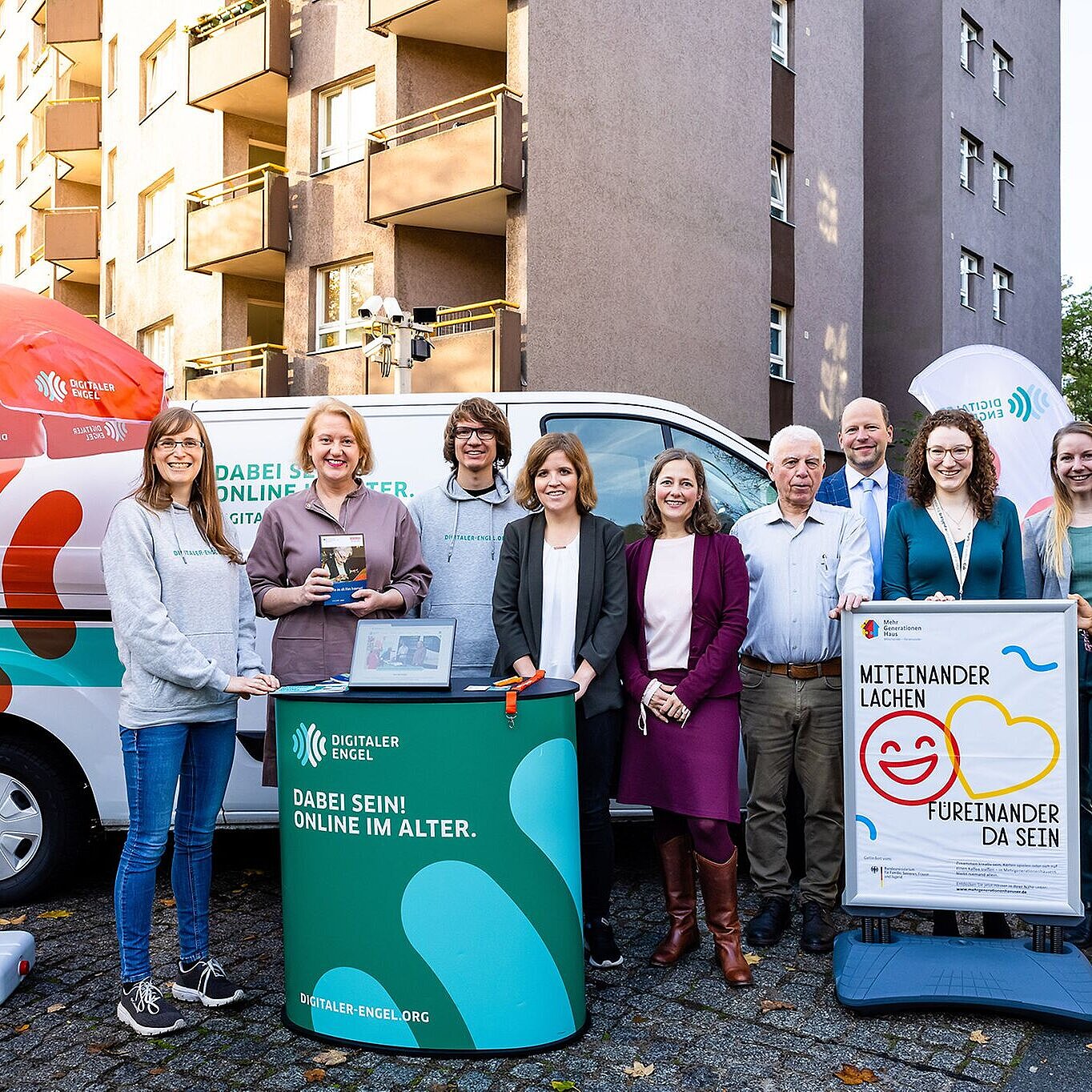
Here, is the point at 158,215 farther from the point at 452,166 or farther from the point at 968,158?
the point at 968,158

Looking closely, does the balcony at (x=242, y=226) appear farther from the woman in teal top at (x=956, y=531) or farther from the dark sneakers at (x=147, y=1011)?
the dark sneakers at (x=147, y=1011)

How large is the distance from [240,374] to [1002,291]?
1876cm

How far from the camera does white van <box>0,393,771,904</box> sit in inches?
190

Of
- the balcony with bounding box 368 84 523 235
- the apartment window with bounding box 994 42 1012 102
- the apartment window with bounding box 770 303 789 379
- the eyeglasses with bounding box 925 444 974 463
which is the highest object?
the apartment window with bounding box 994 42 1012 102

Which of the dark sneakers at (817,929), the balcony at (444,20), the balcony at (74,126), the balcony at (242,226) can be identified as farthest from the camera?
the balcony at (74,126)

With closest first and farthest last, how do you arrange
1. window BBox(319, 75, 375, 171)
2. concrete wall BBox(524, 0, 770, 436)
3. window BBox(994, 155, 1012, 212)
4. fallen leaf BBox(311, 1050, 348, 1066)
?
fallen leaf BBox(311, 1050, 348, 1066), concrete wall BBox(524, 0, 770, 436), window BBox(319, 75, 375, 171), window BBox(994, 155, 1012, 212)

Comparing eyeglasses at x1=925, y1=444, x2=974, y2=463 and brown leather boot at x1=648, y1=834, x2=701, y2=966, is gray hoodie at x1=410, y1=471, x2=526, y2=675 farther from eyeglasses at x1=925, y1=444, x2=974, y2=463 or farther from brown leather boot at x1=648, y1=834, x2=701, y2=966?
eyeglasses at x1=925, y1=444, x2=974, y2=463

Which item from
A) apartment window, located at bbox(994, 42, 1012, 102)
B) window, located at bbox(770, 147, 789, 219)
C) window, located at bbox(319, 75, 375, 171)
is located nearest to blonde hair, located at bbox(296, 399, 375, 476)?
window, located at bbox(319, 75, 375, 171)

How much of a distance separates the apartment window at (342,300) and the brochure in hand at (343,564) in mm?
13273

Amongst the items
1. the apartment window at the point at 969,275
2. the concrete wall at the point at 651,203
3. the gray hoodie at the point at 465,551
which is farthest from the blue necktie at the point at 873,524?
the apartment window at the point at 969,275

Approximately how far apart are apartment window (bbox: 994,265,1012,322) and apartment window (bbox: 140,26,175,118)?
19149 millimetres

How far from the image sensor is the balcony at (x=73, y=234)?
25.3 m

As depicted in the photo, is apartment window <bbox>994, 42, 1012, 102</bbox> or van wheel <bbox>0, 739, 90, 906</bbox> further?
apartment window <bbox>994, 42, 1012, 102</bbox>

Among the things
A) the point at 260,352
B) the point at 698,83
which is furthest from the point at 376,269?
the point at 698,83
